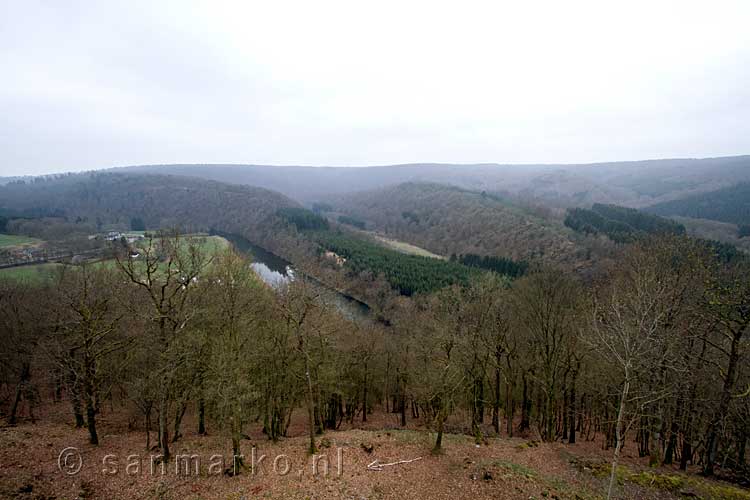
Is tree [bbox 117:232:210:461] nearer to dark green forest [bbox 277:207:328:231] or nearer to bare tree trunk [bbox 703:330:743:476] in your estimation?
bare tree trunk [bbox 703:330:743:476]

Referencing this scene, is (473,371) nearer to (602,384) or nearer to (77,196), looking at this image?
(602,384)

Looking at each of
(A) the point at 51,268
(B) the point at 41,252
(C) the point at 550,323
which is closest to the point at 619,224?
(C) the point at 550,323

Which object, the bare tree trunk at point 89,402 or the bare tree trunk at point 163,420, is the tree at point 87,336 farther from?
the bare tree trunk at point 163,420

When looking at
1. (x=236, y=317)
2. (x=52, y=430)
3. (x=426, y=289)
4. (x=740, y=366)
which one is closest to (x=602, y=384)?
(x=740, y=366)

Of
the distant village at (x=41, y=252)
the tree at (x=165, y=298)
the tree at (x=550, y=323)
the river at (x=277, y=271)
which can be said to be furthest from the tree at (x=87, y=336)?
the distant village at (x=41, y=252)

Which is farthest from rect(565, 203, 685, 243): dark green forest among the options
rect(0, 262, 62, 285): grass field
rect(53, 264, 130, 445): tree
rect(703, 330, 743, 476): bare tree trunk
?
rect(0, 262, 62, 285): grass field

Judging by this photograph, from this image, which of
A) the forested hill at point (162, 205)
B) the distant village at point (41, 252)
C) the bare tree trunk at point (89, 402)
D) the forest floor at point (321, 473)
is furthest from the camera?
the forested hill at point (162, 205)
